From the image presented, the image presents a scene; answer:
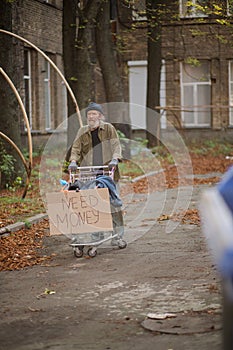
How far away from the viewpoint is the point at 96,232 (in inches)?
476

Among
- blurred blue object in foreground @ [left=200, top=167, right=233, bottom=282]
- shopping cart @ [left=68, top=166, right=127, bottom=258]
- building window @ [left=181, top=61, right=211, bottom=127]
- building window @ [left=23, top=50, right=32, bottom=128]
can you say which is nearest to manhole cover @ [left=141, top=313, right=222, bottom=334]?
blurred blue object in foreground @ [left=200, top=167, right=233, bottom=282]

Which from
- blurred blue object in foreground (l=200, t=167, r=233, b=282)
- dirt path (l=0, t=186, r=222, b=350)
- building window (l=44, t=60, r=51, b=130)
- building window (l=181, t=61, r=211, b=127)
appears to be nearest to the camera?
blurred blue object in foreground (l=200, t=167, r=233, b=282)

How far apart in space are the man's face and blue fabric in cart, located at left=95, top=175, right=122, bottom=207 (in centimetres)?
79

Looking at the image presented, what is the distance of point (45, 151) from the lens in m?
34.2

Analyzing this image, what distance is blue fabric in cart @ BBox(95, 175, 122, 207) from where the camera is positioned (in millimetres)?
12016

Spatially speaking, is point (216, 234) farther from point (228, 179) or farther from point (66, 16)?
point (66, 16)

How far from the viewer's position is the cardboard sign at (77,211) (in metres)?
11.9

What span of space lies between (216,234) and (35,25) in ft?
108

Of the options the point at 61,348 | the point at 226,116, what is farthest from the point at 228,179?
the point at 226,116

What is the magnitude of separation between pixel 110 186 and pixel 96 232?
1.90ft

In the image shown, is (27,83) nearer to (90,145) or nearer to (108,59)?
(108,59)

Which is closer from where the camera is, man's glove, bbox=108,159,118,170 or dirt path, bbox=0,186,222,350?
dirt path, bbox=0,186,222,350

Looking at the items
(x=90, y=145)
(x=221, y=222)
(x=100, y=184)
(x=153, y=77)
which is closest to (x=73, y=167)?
(x=100, y=184)

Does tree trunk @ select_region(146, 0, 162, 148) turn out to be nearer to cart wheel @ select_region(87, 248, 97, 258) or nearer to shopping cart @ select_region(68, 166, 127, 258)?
shopping cart @ select_region(68, 166, 127, 258)
